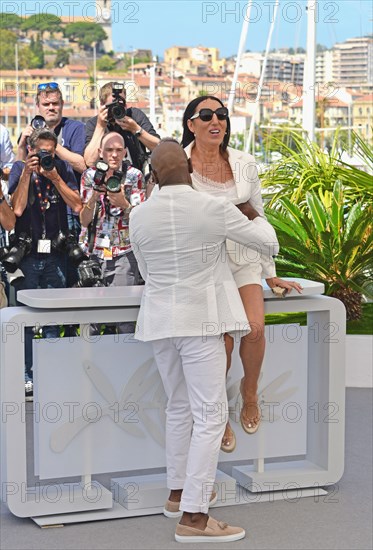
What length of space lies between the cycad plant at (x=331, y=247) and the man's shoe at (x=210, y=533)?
389 centimetres

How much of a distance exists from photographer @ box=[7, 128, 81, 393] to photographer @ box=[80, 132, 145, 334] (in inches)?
12.6

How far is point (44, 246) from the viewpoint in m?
7.29

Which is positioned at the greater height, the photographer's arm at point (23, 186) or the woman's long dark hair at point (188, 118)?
the woman's long dark hair at point (188, 118)

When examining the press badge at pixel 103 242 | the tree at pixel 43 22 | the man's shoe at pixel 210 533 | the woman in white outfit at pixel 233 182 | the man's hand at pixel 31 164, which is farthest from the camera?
the tree at pixel 43 22

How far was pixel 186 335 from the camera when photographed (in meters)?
4.72

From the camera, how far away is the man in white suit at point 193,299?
4.72 m

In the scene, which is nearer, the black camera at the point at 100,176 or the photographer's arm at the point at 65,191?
the black camera at the point at 100,176

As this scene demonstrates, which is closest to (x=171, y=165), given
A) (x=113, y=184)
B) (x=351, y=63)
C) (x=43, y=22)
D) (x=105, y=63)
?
(x=113, y=184)

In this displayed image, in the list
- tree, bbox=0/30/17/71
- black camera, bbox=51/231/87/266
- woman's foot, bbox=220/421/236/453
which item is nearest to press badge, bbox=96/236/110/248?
black camera, bbox=51/231/87/266

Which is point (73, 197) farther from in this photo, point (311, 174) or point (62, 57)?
point (62, 57)

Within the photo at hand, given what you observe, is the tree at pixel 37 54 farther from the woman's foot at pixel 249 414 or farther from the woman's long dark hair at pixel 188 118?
the woman's foot at pixel 249 414

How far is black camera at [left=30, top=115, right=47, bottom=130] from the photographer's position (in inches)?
281

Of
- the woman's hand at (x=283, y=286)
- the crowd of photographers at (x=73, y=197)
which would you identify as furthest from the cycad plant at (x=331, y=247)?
the woman's hand at (x=283, y=286)

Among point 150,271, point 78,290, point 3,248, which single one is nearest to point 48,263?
point 3,248
